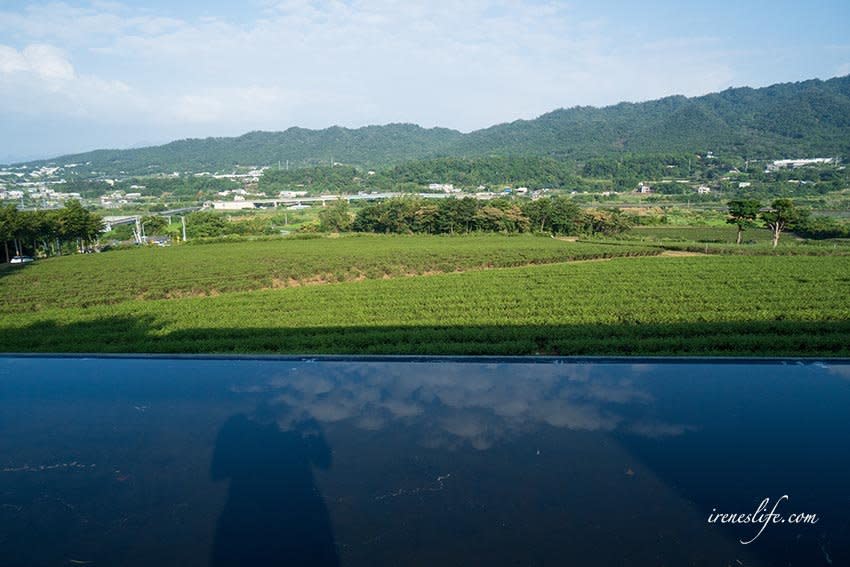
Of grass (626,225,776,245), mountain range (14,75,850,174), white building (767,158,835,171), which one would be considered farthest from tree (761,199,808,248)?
mountain range (14,75,850,174)

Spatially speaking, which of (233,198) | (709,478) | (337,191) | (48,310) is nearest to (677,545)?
(709,478)

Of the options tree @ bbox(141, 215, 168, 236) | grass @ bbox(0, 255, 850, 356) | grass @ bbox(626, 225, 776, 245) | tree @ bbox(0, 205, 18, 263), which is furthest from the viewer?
tree @ bbox(141, 215, 168, 236)

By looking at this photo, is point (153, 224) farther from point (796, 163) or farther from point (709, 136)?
point (709, 136)

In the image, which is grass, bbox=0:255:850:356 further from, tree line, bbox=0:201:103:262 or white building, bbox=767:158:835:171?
white building, bbox=767:158:835:171

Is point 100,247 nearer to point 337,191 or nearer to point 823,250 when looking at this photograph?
point 823,250

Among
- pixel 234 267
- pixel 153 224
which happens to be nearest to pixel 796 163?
pixel 153 224

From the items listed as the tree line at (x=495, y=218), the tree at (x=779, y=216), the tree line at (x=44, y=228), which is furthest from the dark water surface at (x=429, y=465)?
the tree line at (x=495, y=218)
